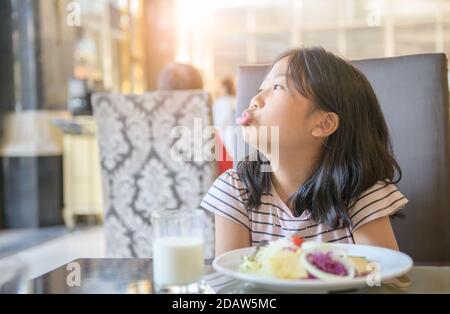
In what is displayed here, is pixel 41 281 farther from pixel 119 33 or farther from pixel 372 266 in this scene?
pixel 119 33

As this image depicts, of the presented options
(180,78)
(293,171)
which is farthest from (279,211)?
(180,78)

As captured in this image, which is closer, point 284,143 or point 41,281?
point 41,281

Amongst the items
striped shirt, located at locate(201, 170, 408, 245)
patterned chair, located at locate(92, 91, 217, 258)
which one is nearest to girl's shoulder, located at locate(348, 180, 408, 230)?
striped shirt, located at locate(201, 170, 408, 245)

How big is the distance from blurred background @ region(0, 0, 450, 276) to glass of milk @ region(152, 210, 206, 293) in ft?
6.75

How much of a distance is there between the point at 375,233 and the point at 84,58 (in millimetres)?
4191

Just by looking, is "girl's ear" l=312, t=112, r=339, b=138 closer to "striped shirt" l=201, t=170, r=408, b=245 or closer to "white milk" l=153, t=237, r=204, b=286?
"striped shirt" l=201, t=170, r=408, b=245

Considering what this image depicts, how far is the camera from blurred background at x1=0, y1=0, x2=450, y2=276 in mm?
4039

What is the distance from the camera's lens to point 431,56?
1194mm

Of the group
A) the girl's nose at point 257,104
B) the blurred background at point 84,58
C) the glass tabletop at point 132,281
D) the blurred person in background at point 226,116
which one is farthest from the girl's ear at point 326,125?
the blurred background at point 84,58

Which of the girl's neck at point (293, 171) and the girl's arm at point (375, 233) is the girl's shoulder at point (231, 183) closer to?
the girl's neck at point (293, 171)

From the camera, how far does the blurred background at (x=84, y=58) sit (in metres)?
4.04

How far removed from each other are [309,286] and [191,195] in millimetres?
1574

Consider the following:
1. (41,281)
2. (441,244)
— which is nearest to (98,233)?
(441,244)

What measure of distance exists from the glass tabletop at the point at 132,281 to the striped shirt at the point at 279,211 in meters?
0.22
